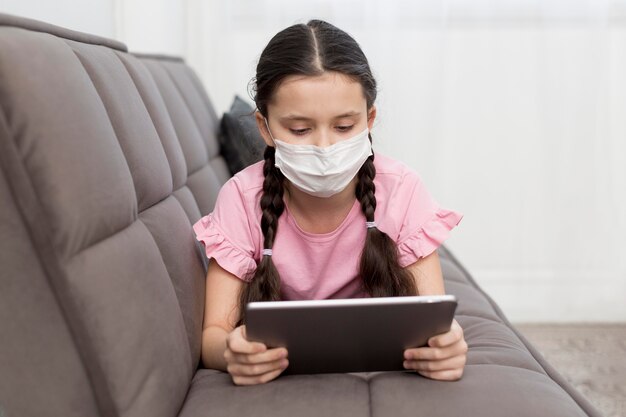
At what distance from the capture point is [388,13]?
2715 mm

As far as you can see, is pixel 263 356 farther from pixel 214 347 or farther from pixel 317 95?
pixel 317 95

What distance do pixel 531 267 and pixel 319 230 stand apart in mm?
1760

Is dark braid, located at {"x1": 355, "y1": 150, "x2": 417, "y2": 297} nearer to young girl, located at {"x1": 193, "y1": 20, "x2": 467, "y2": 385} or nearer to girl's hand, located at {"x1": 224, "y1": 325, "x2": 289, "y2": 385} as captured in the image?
young girl, located at {"x1": 193, "y1": 20, "x2": 467, "y2": 385}

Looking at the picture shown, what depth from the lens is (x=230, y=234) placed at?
1309mm

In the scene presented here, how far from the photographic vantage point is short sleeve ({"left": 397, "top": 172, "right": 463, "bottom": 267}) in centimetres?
132

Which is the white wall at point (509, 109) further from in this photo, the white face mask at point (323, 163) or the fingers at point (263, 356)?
the fingers at point (263, 356)

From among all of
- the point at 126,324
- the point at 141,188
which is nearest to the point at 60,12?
the point at 141,188

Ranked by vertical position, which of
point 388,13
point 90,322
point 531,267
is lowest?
point 531,267

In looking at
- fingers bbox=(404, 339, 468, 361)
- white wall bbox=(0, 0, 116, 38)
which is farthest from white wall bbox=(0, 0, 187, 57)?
fingers bbox=(404, 339, 468, 361)

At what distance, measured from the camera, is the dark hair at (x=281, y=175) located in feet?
4.11

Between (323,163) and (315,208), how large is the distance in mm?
147

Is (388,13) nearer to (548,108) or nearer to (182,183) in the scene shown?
(548,108)

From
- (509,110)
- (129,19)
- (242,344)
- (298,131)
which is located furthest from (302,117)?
(509,110)

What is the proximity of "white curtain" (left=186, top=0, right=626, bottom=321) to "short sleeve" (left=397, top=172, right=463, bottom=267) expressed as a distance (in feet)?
4.71
